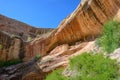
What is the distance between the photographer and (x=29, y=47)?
25266 millimetres

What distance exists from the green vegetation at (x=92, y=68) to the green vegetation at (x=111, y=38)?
2.93 ft

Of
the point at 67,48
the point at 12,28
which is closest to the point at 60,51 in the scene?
the point at 67,48

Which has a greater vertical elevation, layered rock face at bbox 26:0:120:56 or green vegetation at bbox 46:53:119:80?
layered rock face at bbox 26:0:120:56

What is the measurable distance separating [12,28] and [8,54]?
43.0 ft

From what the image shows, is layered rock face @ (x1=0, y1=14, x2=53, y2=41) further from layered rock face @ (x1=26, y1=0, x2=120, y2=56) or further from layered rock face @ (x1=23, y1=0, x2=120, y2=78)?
layered rock face @ (x1=23, y1=0, x2=120, y2=78)

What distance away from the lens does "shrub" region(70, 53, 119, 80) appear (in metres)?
11.6

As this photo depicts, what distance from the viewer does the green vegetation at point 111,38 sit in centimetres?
1425

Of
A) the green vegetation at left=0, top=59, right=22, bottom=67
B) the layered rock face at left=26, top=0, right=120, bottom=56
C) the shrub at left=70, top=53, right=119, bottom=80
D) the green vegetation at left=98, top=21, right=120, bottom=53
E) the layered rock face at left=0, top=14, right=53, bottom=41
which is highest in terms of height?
the layered rock face at left=0, top=14, right=53, bottom=41

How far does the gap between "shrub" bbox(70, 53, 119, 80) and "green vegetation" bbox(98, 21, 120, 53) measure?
0.95m

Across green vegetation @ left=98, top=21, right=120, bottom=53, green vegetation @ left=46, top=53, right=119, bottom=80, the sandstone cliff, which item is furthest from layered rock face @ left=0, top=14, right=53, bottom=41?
green vegetation @ left=46, top=53, right=119, bottom=80

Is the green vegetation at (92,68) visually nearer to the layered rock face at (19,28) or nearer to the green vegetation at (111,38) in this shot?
the green vegetation at (111,38)

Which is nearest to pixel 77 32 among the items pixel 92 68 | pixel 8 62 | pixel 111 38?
pixel 8 62

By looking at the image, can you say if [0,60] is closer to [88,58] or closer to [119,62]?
[88,58]

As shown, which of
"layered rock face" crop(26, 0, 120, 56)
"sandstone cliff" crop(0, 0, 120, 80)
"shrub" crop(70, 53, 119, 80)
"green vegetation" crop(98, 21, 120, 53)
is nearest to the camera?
"shrub" crop(70, 53, 119, 80)
